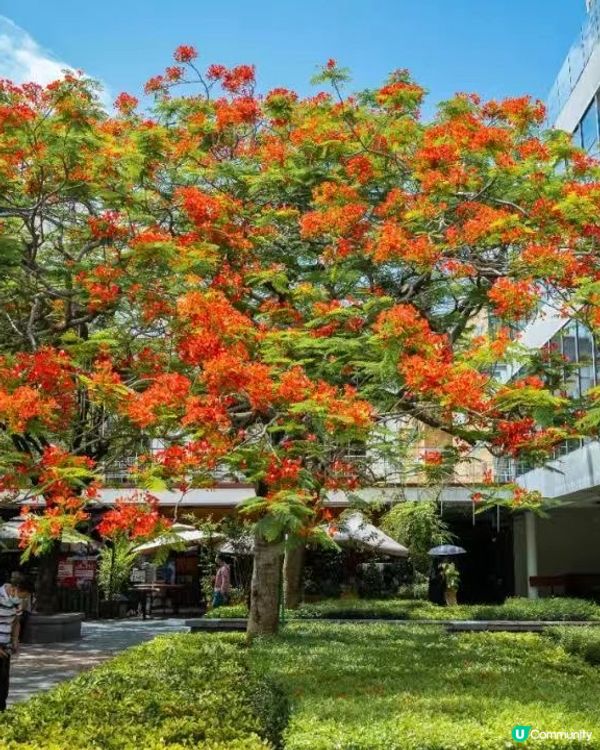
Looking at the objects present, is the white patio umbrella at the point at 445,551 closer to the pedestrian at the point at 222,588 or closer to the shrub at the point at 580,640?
the pedestrian at the point at 222,588

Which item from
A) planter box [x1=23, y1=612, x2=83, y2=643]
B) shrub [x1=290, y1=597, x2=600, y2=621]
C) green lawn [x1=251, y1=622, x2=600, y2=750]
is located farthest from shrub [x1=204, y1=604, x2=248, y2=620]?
green lawn [x1=251, y1=622, x2=600, y2=750]

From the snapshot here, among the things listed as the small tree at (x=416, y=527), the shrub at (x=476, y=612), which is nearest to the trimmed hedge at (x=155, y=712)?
the shrub at (x=476, y=612)

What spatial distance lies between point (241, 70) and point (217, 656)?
7429 mm

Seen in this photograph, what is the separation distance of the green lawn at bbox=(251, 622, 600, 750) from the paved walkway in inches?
120

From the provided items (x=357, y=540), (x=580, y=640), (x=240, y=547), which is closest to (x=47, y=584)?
(x=240, y=547)

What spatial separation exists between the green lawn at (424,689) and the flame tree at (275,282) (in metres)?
1.31

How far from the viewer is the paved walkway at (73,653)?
11964 mm

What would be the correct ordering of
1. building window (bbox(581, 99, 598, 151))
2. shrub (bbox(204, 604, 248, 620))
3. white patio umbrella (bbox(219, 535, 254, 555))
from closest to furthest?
building window (bbox(581, 99, 598, 151)) → shrub (bbox(204, 604, 248, 620)) → white patio umbrella (bbox(219, 535, 254, 555))

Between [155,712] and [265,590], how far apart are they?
242 inches

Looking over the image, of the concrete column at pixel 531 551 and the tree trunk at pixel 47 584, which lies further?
the concrete column at pixel 531 551

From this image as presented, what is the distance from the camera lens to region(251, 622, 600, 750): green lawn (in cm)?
526

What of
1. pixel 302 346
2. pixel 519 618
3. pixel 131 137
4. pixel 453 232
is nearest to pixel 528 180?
pixel 453 232

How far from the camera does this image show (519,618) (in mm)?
16078

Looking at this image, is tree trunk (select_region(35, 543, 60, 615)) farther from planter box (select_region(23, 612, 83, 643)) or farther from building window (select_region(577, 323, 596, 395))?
building window (select_region(577, 323, 596, 395))
